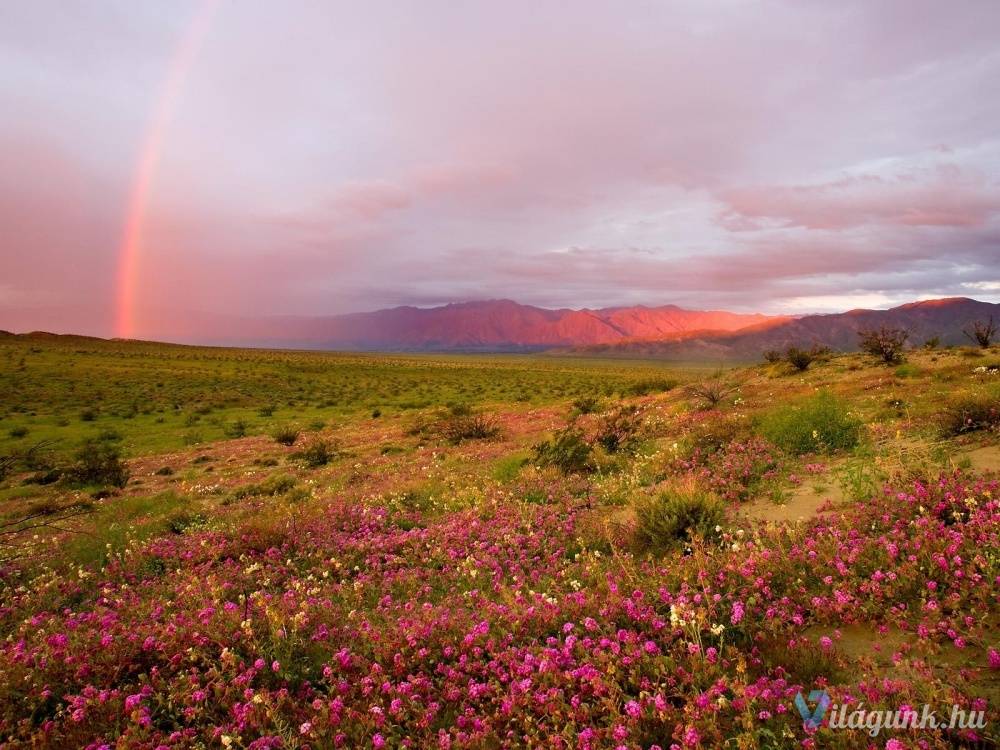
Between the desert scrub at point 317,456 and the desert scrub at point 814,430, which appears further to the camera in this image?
the desert scrub at point 317,456

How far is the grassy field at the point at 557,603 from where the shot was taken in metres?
3.52

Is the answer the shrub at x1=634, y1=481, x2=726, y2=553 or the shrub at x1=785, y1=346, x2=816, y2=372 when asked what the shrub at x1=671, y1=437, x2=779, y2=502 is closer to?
the shrub at x1=634, y1=481, x2=726, y2=553

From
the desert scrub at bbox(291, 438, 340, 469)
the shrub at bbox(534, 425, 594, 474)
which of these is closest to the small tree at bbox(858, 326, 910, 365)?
the shrub at bbox(534, 425, 594, 474)

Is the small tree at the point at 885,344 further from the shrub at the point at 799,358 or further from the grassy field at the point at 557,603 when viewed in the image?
the grassy field at the point at 557,603

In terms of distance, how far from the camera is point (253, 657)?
4664 mm

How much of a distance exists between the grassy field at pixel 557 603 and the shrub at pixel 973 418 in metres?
0.03

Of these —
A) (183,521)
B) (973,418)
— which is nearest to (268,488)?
(183,521)

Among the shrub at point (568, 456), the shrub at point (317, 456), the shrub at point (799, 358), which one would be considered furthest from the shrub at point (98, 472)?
the shrub at point (799, 358)

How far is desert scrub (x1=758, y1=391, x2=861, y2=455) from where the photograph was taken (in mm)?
10500

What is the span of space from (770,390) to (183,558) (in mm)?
23065

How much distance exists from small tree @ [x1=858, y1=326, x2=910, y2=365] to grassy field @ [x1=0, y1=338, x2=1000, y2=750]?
597 inches

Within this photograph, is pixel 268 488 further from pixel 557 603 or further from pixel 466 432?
pixel 557 603

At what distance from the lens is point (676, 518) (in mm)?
6715

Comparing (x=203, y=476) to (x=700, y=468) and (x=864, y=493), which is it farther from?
(x=864, y=493)
